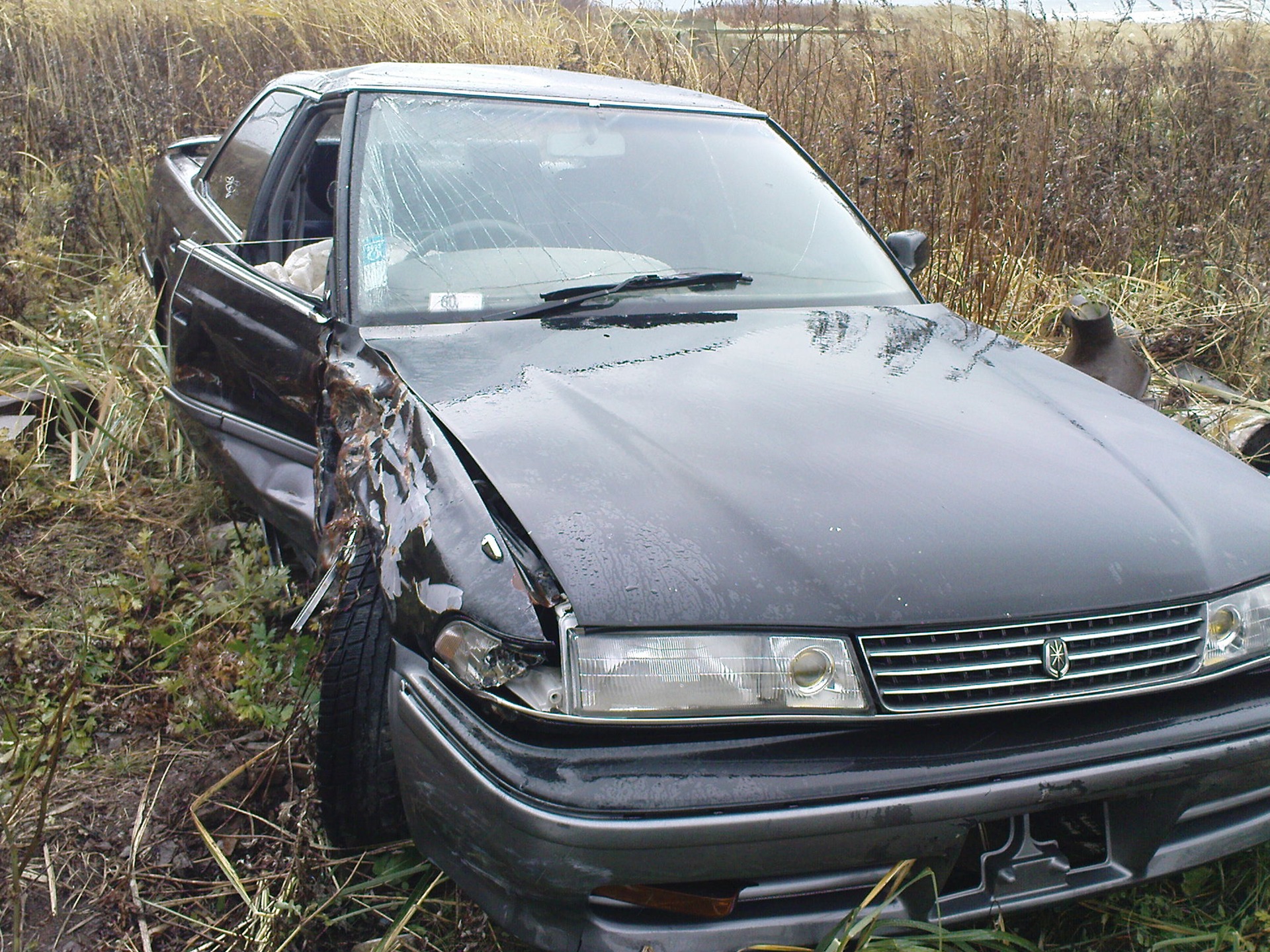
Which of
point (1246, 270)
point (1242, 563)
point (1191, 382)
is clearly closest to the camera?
point (1242, 563)

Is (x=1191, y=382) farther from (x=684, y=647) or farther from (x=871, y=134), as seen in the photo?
(x=684, y=647)

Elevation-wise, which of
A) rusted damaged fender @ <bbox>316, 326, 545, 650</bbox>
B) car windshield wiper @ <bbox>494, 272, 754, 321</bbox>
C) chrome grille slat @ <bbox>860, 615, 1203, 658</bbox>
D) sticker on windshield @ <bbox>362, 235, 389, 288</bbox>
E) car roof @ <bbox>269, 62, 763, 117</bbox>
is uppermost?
car roof @ <bbox>269, 62, 763, 117</bbox>

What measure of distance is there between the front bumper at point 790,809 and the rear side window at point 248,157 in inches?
86.5

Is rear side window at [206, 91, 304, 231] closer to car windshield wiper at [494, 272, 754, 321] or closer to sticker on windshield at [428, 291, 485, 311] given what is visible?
sticker on windshield at [428, 291, 485, 311]

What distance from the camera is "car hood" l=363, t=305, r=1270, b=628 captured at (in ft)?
4.75

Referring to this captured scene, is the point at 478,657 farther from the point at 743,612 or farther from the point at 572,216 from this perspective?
the point at 572,216

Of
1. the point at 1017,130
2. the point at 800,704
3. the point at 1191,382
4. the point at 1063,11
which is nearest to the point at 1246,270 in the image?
the point at 1191,382

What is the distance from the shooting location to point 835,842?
4.48 feet

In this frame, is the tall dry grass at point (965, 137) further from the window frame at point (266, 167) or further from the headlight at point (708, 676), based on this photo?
the headlight at point (708, 676)

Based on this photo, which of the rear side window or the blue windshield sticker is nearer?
the blue windshield sticker

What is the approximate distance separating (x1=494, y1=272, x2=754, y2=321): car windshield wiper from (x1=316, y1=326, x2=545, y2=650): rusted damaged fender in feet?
1.26

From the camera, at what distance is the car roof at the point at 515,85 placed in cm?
273

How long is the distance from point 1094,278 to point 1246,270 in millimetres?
644

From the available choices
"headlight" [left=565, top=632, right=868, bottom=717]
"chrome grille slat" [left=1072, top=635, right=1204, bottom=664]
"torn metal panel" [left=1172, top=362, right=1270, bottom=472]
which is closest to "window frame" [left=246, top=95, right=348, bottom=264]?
"headlight" [left=565, top=632, right=868, bottom=717]
